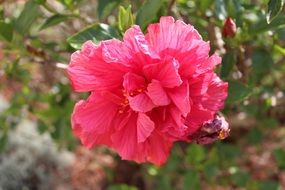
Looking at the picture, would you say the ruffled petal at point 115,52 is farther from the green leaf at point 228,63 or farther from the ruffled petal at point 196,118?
the green leaf at point 228,63

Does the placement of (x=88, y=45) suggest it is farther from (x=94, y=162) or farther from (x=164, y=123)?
(x=94, y=162)

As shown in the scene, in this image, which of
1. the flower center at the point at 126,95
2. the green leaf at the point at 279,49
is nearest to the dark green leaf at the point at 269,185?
the green leaf at the point at 279,49

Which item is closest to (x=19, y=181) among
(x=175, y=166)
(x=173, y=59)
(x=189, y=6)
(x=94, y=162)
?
(x=94, y=162)

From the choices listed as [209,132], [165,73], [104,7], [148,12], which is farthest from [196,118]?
[104,7]

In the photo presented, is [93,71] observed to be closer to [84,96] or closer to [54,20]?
[54,20]

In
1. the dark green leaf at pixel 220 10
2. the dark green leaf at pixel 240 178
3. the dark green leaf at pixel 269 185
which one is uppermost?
the dark green leaf at pixel 220 10

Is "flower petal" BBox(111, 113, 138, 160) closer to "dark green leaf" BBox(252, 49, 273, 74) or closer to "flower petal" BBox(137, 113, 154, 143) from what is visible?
"flower petal" BBox(137, 113, 154, 143)
